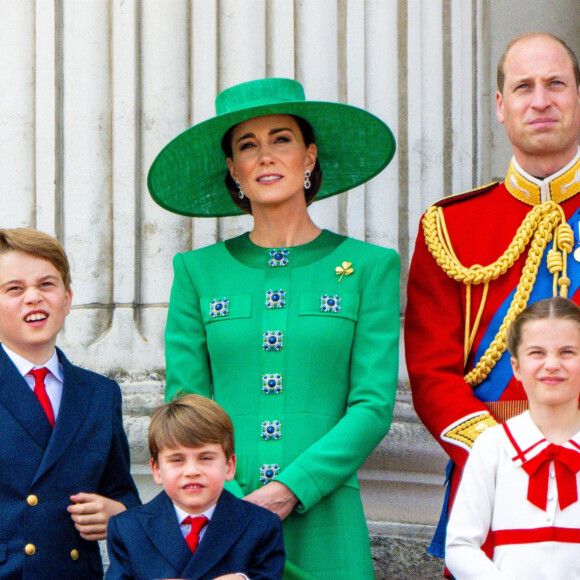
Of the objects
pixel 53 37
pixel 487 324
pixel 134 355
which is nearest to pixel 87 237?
pixel 134 355

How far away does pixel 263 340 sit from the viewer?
11.2 ft

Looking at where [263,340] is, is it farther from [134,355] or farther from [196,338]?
[134,355]

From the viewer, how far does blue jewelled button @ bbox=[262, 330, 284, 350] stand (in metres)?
3.41

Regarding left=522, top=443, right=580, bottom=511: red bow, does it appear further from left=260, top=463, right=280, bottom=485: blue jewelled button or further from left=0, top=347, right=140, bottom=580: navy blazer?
left=0, top=347, right=140, bottom=580: navy blazer

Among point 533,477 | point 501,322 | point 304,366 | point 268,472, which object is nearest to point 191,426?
point 268,472

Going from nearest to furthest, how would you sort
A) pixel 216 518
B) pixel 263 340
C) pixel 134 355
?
pixel 216 518, pixel 263 340, pixel 134 355

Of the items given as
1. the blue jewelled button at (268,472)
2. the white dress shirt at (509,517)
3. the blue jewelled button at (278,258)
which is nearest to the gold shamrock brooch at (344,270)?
the blue jewelled button at (278,258)

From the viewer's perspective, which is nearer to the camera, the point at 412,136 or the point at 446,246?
the point at 446,246

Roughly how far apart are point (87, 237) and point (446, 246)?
1569 millimetres

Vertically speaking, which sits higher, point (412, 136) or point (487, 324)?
point (412, 136)

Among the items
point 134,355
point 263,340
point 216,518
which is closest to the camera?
point 216,518

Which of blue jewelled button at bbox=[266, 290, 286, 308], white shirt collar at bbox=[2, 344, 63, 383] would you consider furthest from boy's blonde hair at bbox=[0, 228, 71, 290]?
blue jewelled button at bbox=[266, 290, 286, 308]

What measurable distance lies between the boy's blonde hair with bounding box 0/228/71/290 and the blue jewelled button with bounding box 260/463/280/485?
2.40 feet

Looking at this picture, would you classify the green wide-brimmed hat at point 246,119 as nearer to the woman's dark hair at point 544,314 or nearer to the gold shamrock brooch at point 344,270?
the gold shamrock brooch at point 344,270
